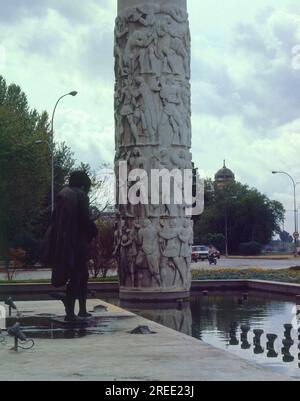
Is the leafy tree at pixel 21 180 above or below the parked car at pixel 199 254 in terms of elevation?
above

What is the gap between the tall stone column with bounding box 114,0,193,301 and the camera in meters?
22.9

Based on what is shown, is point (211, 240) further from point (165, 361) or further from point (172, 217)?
point (165, 361)

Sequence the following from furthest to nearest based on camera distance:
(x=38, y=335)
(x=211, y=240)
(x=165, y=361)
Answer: (x=211, y=240) → (x=38, y=335) → (x=165, y=361)

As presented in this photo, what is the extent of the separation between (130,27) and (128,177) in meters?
4.29

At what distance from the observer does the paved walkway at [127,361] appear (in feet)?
27.6

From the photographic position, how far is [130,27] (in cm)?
2334

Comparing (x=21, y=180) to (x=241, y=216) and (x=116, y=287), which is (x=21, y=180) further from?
(x=241, y=216)

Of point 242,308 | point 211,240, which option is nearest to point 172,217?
point 242,308

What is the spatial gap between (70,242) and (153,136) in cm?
1051

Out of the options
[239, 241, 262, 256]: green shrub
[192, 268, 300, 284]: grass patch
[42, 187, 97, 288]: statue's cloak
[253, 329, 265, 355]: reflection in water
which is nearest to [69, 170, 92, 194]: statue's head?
[42, 187, 97, 288]: statue's cloak

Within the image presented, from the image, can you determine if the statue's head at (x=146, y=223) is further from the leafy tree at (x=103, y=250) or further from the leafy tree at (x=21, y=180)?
the leafy tree at (x=21, y=180)

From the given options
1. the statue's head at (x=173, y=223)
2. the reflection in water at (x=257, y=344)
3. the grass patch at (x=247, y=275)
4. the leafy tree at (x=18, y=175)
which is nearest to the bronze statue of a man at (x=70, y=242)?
the reflection in water at (x=257, y=344)

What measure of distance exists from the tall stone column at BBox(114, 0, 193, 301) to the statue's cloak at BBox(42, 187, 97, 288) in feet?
32.5

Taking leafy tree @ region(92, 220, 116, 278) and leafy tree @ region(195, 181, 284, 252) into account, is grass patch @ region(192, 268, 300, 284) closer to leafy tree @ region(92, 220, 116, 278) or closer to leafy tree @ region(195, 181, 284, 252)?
leafy tree @ region(92, 220, 116, 278)
